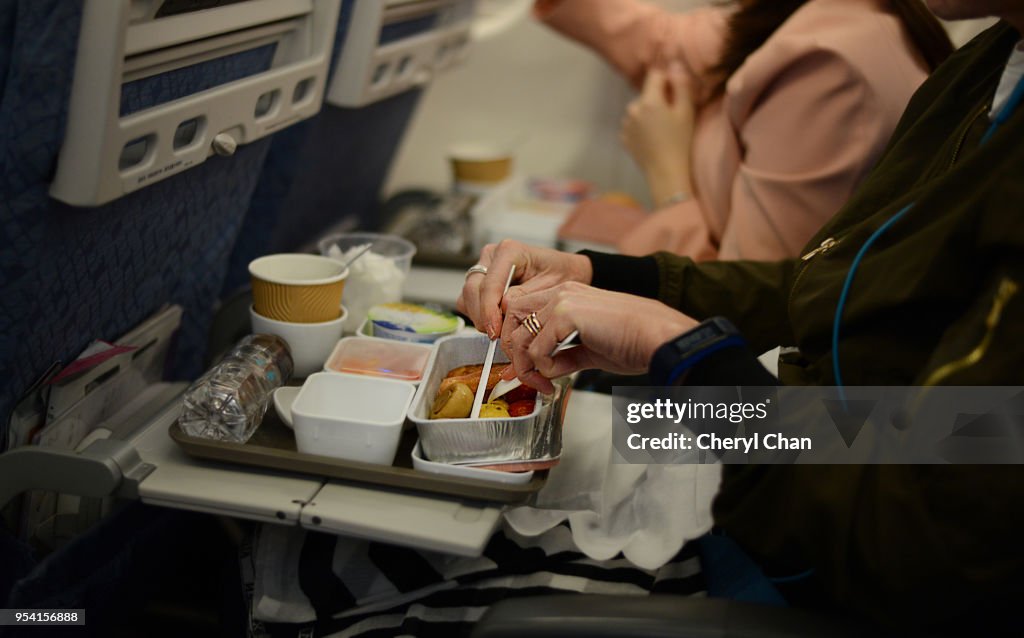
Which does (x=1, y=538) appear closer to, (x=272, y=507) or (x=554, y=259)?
(x=272, y=507)

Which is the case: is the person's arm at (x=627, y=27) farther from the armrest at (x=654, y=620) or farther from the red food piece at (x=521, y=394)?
the armrest at (x=654, y=620)

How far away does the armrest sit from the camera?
860mm

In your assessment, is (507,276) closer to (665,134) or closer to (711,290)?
(711,290)

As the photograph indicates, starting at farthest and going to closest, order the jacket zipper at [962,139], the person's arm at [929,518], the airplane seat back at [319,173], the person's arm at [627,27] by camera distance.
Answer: the person's arm at [627,27] → the airplane seat back at [319,173] → the jacket zipper at [962,139] → the person's arm at [929,518]

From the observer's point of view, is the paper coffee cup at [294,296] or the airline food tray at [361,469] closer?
the airline food tray at [361,469]

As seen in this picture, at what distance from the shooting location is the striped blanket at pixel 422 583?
1.13 m

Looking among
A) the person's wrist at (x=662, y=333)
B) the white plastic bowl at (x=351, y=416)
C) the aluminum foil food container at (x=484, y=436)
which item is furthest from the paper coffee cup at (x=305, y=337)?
the person's wrist at (x=662, y=333)

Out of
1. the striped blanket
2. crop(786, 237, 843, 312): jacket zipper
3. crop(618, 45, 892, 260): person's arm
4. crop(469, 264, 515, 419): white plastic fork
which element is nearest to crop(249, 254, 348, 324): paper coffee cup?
crop(469, 264, 515, 419): white plastic fork

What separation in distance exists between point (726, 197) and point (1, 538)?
1481 millimetres

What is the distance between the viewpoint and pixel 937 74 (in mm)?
1223

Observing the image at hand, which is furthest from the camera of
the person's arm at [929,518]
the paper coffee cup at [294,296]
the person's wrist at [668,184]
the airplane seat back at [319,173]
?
the person's wrist at [668,184]

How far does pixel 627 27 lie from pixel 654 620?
185 cm

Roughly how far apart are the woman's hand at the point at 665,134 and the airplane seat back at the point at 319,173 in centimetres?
64

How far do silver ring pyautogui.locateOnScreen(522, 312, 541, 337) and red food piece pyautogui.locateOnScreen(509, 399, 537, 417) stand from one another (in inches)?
4.3
